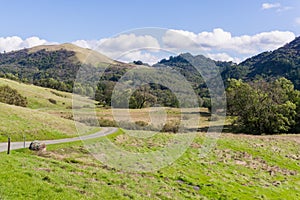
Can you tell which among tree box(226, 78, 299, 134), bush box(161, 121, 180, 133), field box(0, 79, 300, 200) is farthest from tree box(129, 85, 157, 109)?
field box(0, 79, 300, 200)

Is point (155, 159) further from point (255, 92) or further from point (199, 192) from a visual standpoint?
point (255, 92)

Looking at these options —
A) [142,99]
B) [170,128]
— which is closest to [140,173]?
[170,128]

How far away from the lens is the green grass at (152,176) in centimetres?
1706

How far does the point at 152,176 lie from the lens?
2600 cm

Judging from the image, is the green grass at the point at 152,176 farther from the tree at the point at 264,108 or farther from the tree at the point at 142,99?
the tree at the point at 142,99

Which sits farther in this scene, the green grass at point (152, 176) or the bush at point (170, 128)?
the bush at point (170, 128)

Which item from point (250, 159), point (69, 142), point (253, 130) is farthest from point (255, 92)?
point (69, 142)

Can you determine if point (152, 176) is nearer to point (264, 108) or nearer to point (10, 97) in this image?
point (264, 108)

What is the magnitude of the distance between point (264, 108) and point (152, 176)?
2173 inches

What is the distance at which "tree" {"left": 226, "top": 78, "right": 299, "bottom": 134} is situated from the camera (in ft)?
234

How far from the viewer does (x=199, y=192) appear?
2422cm

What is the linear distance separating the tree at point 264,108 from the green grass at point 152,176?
2662 cm

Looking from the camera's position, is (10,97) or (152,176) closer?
(152,176)

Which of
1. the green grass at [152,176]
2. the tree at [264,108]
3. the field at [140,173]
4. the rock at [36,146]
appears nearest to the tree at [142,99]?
the tree at [264,108]
